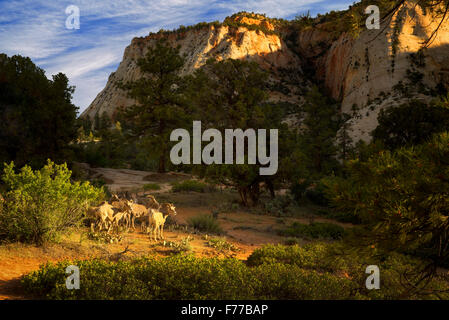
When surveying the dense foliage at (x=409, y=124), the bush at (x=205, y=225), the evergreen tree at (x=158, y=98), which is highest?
the evergreen tree at (x=158, y=98)

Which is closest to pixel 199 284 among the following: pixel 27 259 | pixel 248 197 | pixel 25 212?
pixel 27 259

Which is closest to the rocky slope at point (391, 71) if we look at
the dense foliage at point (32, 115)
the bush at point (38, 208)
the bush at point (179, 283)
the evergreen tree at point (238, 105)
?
the evergreen tree at point (238, 105)

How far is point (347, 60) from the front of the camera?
188 feet

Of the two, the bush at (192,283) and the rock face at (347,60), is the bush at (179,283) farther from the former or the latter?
the rock face at (347,60)

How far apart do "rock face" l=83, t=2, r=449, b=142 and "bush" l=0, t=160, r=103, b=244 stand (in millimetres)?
20156

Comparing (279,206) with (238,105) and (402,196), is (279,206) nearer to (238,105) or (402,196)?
(238,105)

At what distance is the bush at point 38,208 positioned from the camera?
5754 millimetres

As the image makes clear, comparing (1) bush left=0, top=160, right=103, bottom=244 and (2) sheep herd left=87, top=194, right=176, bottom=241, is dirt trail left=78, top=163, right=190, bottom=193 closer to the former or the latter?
(2) sheep herd left=87, top=194, right=176, bottom=241

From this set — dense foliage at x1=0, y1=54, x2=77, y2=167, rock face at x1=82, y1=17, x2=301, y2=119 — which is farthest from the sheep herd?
rock face at x1=82, y1=17, x2=301, y2=119

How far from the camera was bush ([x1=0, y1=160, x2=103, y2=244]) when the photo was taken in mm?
5754

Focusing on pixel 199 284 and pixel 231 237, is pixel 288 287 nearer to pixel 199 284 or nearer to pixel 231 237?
pixel 199 284

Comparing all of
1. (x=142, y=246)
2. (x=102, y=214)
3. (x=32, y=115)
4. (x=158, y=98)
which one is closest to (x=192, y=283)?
(x=142, y=246)

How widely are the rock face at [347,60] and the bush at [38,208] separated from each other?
20.2 m

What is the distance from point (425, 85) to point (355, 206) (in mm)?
50038
